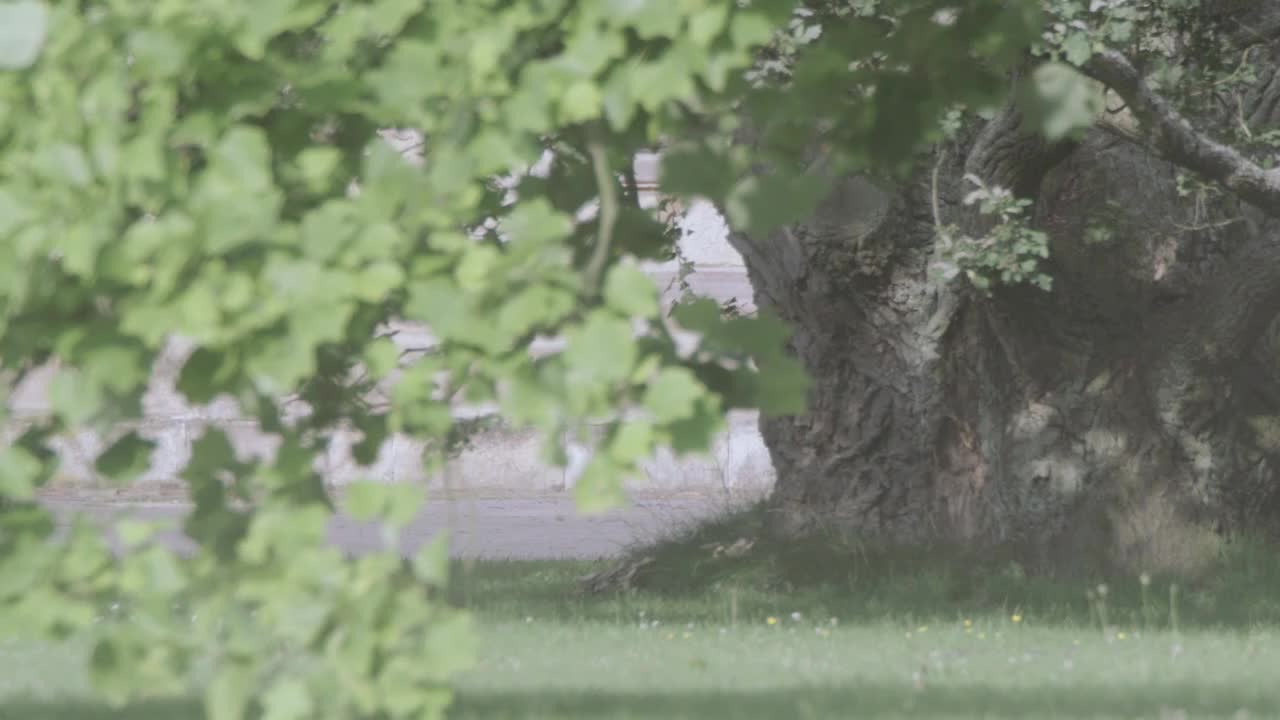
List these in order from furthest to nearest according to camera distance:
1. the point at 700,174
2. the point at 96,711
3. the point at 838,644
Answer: the point at 838,644 < the point at 96,711 < the point at 700,174

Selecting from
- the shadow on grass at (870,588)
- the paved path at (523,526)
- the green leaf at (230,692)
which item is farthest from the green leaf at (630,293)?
the paved path at (523,526)

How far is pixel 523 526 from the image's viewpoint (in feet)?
64.4

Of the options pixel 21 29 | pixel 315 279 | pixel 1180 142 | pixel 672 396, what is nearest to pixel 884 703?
pixel 672 396

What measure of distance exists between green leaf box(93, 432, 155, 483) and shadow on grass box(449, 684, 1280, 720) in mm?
1741

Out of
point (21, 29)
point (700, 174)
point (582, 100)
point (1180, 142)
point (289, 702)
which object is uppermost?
Result: point (1180, 142)

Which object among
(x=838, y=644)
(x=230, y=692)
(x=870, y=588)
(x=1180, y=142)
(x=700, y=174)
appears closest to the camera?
(x=230, y=692)

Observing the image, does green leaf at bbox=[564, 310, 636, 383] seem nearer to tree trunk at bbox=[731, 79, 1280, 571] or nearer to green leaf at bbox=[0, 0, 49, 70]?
green leaf at bbox=[0, 0, 49, 70]

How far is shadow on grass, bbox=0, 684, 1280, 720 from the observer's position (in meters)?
5.89

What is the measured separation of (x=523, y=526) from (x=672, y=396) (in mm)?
15890

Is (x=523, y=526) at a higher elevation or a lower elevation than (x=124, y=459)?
lower

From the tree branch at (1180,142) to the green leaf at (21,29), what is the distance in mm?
6342

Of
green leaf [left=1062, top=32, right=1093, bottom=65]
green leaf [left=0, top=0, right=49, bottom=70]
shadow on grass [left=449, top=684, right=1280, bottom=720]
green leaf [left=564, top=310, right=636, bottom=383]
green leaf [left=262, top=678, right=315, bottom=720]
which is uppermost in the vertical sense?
green leaf [left=1062, top=32, right=1093, bottom=65]

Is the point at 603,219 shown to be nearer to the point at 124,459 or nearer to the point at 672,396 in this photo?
the point at 672,396

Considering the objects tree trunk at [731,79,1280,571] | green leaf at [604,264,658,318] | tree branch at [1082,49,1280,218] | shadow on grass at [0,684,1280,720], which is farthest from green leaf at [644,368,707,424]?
tree trunk at [731,79,1280,571]
